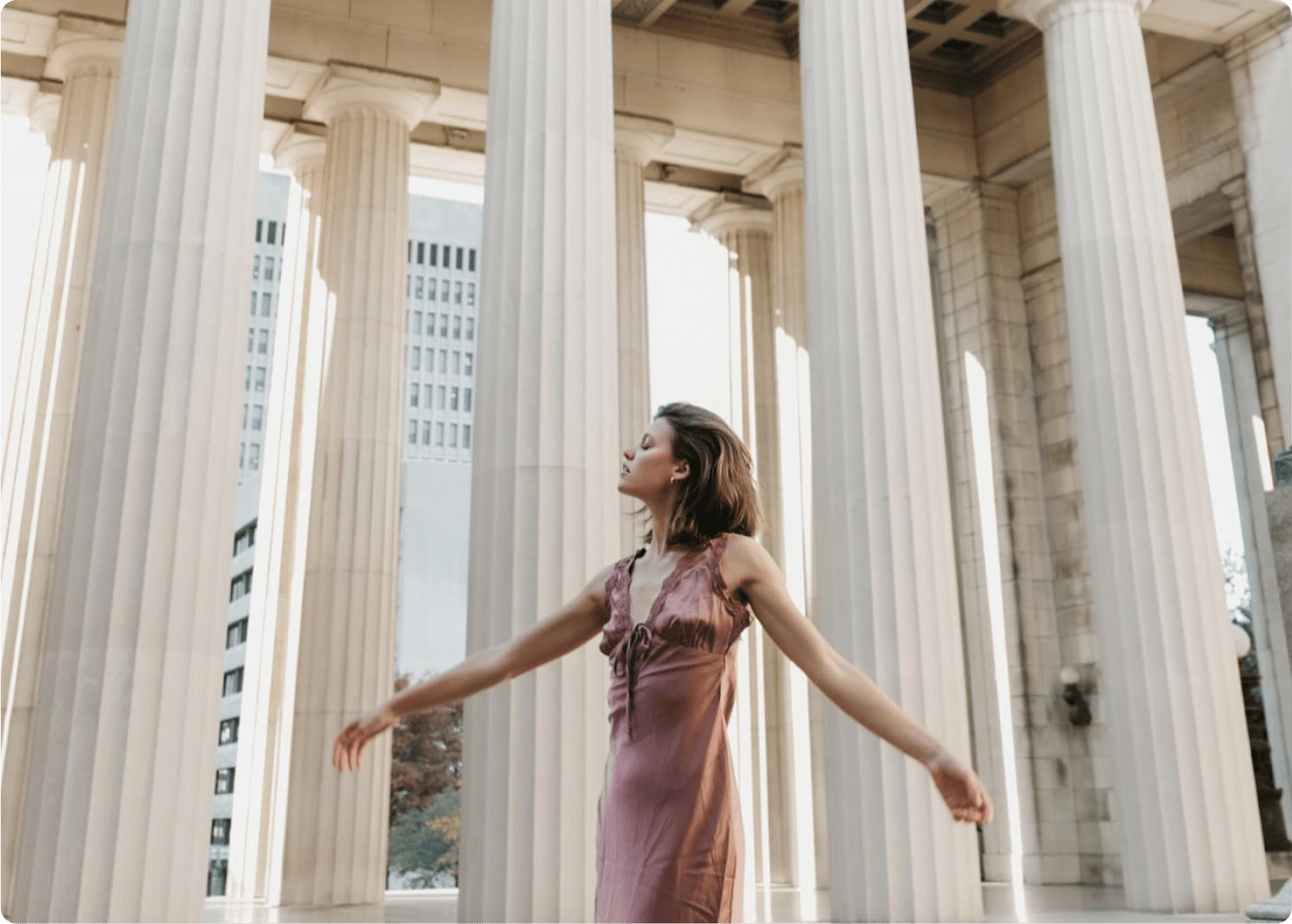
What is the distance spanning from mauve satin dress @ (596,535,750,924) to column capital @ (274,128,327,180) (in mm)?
52661

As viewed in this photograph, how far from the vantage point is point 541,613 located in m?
28.8

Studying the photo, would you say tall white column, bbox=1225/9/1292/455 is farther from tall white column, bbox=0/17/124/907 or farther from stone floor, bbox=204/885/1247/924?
tall white column, bbox=0/17/124/907

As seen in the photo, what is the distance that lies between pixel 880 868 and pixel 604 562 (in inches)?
399

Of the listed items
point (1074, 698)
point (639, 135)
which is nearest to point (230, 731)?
point (639, 135)

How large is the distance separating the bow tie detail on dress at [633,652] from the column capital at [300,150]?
52.5 m

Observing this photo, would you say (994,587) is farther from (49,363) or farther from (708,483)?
(708,483)

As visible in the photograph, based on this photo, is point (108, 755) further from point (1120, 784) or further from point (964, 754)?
point (1120, 784)

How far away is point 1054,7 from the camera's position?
4406cm

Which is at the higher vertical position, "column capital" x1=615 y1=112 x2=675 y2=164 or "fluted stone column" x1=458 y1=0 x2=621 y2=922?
"column capital" x1=615 y1=112 x2=675 y2=164

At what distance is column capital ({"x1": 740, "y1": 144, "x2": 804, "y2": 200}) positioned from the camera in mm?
57969

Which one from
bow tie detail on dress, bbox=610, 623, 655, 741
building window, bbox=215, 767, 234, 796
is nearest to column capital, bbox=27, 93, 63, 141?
bow tie detail on dress, bbox=610, 623, 655, 741

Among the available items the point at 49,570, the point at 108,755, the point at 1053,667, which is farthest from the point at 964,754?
the point at 49,570

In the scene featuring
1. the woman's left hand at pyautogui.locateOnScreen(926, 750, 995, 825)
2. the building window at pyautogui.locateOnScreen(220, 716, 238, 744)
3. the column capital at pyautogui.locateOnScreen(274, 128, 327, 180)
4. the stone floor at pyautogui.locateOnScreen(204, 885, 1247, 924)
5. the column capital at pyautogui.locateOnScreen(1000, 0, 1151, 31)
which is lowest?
the stone floor at pyautogui.locateOnScreen(204, 885, 1247, 924)

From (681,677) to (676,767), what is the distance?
17.3 inches
